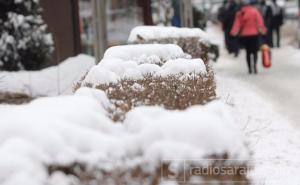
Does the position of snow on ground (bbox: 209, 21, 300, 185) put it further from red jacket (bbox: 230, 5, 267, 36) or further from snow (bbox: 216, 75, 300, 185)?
red jacket (bbox: 230, 5, 267, 36)

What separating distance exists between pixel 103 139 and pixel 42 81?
30.6 ft

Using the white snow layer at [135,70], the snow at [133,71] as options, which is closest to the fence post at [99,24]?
the white snow layer at [135,70]

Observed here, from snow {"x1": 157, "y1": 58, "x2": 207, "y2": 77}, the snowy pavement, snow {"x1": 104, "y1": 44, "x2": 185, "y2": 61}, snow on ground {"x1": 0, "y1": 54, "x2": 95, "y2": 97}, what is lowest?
the snowy pavement

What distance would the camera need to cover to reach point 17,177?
3.49 meters

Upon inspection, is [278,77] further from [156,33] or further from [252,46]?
Result: [156,33]

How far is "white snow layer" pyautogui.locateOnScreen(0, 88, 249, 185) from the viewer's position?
3566mm

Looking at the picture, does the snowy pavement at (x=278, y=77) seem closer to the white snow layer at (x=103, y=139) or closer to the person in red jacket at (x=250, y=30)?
the person in red jacket at (x=250, y=30)

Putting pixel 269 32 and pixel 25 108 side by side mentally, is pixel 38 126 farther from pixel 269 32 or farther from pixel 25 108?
pixel 269 32

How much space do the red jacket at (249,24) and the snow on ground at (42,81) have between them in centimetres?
376

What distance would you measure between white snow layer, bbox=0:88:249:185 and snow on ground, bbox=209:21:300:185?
0.78 metres

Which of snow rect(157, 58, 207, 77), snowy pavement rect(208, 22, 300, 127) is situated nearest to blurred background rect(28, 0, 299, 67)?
snowy pavement rect(208, 22, 300, 127)

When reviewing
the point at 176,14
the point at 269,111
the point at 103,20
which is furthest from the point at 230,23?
the point at 269,111

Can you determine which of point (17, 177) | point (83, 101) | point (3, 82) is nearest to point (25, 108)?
point (83, 101)

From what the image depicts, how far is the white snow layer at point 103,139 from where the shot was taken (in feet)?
11.7
